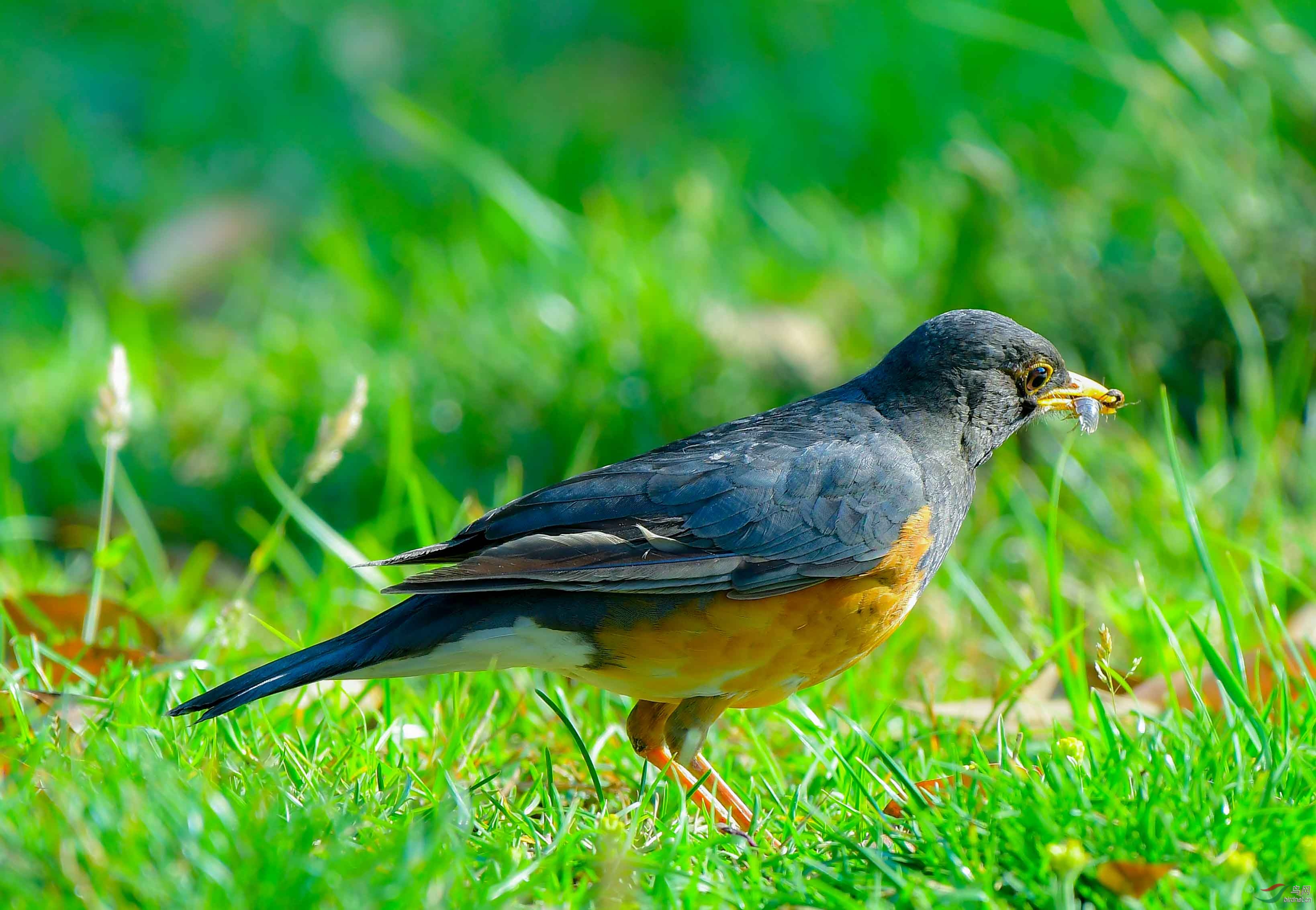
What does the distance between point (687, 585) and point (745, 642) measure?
0.66 ft

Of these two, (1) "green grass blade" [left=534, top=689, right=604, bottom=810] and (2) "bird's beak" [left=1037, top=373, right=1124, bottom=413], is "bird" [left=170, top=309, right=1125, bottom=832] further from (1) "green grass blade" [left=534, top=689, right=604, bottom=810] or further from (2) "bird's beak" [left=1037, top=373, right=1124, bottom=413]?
(2) "bird's beak" [left=1037, top=373, right=1124, bottom=413]

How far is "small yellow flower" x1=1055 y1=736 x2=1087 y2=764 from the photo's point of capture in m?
2.89

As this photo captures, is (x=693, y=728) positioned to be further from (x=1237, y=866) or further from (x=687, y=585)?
(x=1237, y=866)

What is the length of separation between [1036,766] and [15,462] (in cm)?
446

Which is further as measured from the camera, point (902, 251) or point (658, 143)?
point (658, 143)

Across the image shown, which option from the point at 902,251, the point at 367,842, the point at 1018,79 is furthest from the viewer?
the point at 1018,79

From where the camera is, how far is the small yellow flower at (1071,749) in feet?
9.49

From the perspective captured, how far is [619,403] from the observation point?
5492 mm

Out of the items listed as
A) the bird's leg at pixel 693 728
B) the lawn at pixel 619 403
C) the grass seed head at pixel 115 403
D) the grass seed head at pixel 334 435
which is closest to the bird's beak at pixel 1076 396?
the lawn at pixel 619 403

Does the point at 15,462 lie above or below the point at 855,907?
below

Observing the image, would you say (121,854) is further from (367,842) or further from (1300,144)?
(1300,144)

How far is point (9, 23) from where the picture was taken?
8953 millimetres

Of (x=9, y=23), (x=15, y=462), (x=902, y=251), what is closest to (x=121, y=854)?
(x=15, y=462)

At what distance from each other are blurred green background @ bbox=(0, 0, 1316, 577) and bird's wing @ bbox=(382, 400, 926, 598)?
4.87 ft
